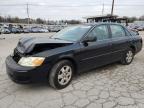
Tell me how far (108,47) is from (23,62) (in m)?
2.36

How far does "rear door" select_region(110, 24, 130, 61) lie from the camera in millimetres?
4720

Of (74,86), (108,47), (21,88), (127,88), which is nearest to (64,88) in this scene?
(74,86)

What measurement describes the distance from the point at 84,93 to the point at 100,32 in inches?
70.0

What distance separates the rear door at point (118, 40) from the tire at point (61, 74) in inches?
65.5

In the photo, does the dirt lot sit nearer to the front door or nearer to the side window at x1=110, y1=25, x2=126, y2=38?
the front door

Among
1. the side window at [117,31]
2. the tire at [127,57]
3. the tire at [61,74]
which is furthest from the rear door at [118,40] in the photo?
the tire at [61,74]

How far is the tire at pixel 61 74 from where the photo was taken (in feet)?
11.0

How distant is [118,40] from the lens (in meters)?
4.83

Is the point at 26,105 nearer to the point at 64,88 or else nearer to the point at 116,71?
the point at 64,88

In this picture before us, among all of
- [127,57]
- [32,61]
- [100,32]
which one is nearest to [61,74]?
[32,61]

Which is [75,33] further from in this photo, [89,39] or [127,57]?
[127,57]

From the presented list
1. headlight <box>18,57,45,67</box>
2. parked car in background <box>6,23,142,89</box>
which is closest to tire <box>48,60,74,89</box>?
parked car in background <box>6,23,142,89</box>

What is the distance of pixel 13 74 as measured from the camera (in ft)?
10.3

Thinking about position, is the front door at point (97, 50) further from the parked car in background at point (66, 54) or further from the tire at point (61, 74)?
the tire at point (61, 74)
